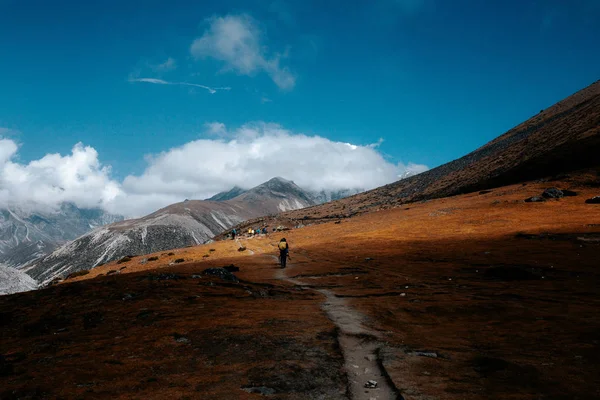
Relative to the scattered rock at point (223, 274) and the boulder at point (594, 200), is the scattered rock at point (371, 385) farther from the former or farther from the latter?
the boulder at point (594, 200)

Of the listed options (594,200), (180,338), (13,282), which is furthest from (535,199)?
(13,282)

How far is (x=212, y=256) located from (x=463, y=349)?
50.2 m

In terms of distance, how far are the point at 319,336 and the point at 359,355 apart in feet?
5.89

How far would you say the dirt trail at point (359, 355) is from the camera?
24.3 feet

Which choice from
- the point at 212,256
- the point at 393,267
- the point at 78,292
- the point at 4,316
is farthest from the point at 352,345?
the point at 212,256

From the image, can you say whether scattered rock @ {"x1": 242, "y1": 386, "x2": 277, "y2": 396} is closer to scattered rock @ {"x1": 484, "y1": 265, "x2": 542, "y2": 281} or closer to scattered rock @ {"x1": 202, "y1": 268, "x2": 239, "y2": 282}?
scattered rock @ {"x1": 202, "y1": 268, "x2": 239, "y2": 282}

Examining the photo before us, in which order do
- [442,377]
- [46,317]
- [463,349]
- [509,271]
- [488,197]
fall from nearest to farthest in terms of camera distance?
[442,377] → [463,349] → [46,317] → [509,271] → [488,197]

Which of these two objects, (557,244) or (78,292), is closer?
(78,292)

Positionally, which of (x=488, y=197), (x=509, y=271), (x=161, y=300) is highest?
(x=488, y=197)

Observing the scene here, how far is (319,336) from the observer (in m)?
11.0

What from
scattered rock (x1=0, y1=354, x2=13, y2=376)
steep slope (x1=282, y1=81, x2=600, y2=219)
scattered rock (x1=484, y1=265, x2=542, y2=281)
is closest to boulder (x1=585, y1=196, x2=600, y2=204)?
steep slope (x1=282, y1=81, x2=600, y2=219)

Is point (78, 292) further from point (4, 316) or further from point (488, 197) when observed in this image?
point (488, 197)

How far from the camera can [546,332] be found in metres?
10.3

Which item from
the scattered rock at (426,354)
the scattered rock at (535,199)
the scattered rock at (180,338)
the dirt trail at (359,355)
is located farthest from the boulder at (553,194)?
the scattered rock at (180,338)
